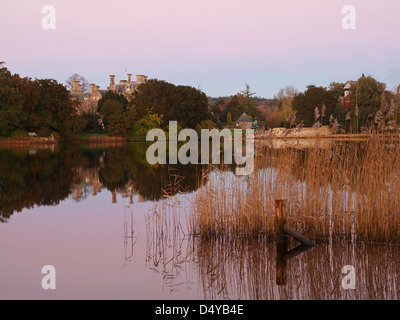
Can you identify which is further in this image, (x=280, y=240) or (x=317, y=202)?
(x=317, y=202)

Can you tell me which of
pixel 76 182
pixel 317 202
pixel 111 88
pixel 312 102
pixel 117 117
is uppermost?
pixel 111 88

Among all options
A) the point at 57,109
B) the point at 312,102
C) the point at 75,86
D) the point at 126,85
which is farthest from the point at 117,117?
the point at 75,86

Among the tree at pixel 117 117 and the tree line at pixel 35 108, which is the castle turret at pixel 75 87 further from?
the tree line at pixel 35 108

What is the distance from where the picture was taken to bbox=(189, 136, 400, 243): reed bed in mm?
7398

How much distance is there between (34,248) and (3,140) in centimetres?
4342

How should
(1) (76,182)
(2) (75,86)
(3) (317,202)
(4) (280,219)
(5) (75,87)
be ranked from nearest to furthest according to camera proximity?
(4) (280,219) < (3) (317,202) < (1) (76,182) < (5) (75,87) < (2) (75,86)

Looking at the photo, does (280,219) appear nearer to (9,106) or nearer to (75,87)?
(9,106)

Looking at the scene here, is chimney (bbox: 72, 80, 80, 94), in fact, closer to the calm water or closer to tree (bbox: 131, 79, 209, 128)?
tree (bbox: 131, 79, 209, 128)

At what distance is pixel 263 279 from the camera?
6191mm

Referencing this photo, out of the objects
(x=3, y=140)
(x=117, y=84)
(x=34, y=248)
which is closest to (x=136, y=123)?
(x=3, y=140)

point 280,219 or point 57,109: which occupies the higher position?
point 57,109

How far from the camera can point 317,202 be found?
7566mm
